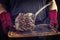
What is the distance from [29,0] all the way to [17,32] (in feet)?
0.89

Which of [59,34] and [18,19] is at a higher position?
[18,19]

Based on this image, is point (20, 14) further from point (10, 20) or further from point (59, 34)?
point (59, 34)

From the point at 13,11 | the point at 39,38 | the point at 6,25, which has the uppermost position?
the point at 13,11

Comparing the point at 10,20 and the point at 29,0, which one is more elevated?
the point at 29,0

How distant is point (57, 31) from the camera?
3.81 feet

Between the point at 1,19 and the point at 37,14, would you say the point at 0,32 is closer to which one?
the point at 1,19

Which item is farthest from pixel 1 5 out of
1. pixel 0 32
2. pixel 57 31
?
pixel 57 31

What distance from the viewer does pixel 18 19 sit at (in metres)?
1.14

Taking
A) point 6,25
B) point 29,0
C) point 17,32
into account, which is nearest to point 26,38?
point 17,32

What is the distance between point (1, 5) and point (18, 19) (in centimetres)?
18

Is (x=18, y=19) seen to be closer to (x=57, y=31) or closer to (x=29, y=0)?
(x=29, y=0)

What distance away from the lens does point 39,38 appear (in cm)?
115

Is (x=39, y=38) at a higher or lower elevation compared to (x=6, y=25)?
lower

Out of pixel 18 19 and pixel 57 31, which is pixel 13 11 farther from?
pixel 57 31
